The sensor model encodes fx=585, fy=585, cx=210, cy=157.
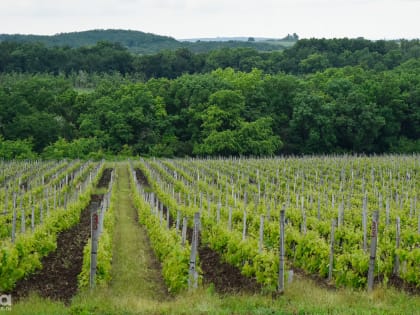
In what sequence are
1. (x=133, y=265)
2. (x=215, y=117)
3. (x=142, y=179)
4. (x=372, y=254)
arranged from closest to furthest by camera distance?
(x=372, y=254) < (x=133, y=265) < (x=142, y=179) < (x=215, y=117)

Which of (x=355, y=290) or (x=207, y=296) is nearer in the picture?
(x=207, y=296)

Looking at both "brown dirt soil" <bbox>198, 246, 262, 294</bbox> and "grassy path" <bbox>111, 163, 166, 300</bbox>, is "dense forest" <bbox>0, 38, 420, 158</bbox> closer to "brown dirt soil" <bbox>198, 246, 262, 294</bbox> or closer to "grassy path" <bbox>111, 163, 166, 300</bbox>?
"grassy path" <bbox>111, 163, 166, 300</bbox>

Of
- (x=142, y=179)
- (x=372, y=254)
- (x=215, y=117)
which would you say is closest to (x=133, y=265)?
(x=372, y=254)

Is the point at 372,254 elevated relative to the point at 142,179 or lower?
elevated

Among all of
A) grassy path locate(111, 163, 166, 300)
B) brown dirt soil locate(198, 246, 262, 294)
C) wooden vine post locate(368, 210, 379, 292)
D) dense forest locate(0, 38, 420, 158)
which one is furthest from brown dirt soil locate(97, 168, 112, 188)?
wooden vine post locate(368, 210, 379, 292)

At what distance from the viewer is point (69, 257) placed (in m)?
15.6

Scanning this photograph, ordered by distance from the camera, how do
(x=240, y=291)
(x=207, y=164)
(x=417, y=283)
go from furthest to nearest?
1. (x=207, y=164)
2. (x=417, y=283)
3. (x=240, y=291)

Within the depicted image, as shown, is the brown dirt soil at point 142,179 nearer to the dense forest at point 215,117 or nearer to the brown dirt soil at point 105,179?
the brown dirt soil at point 105,179

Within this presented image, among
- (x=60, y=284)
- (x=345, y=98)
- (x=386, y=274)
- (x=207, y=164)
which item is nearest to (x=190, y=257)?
(x=60, y=284)

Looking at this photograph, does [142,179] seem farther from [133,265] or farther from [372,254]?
[372,254]

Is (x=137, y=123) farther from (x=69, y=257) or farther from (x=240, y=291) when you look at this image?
(x=240, y=291)

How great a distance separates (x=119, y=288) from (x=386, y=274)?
599 cm

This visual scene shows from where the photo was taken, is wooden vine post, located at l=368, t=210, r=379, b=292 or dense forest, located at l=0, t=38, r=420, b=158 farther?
dense forest, located at l=0, t=38, r=420, b=158

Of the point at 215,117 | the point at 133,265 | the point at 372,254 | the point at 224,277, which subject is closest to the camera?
the point at 372,254
